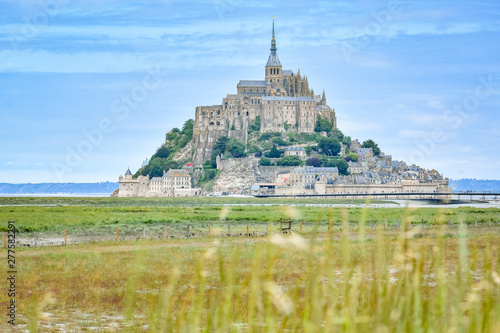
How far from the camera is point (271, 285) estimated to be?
321 cm

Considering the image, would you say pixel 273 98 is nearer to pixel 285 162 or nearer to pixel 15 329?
pixel 285 162

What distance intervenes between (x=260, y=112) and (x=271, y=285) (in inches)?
4886

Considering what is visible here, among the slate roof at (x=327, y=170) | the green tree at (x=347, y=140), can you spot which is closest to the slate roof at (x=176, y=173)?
the slate roof at (x=327, y=170)

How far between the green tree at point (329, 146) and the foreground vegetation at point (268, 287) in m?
97.1

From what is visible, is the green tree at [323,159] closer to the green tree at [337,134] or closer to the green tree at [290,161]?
the green tree at [290,161]

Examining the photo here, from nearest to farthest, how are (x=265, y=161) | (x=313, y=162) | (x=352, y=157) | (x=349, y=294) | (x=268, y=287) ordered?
(x=268, y=287)
(x=349, y=294)
(x=313, y=162)
(x=265, y=161)
(x=352, y=157)

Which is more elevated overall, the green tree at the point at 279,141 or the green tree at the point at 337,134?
the green tree at the point at 337,134

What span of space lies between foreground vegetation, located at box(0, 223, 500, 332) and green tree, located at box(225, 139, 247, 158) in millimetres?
97454

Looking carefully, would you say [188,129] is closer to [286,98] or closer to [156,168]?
[156,168]

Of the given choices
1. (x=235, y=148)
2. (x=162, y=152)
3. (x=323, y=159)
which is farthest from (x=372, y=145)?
(x=162, y=152)

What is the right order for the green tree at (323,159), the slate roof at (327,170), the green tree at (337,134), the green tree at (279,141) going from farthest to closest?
1. the green tree at (337,134)
2. the green tree at (279,141)
3. the green tree at (323,159)
4. the slate roof at (327,170)

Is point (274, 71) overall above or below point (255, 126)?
above

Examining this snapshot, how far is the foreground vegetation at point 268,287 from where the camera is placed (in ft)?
11.4

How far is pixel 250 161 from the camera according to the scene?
4897 inches
